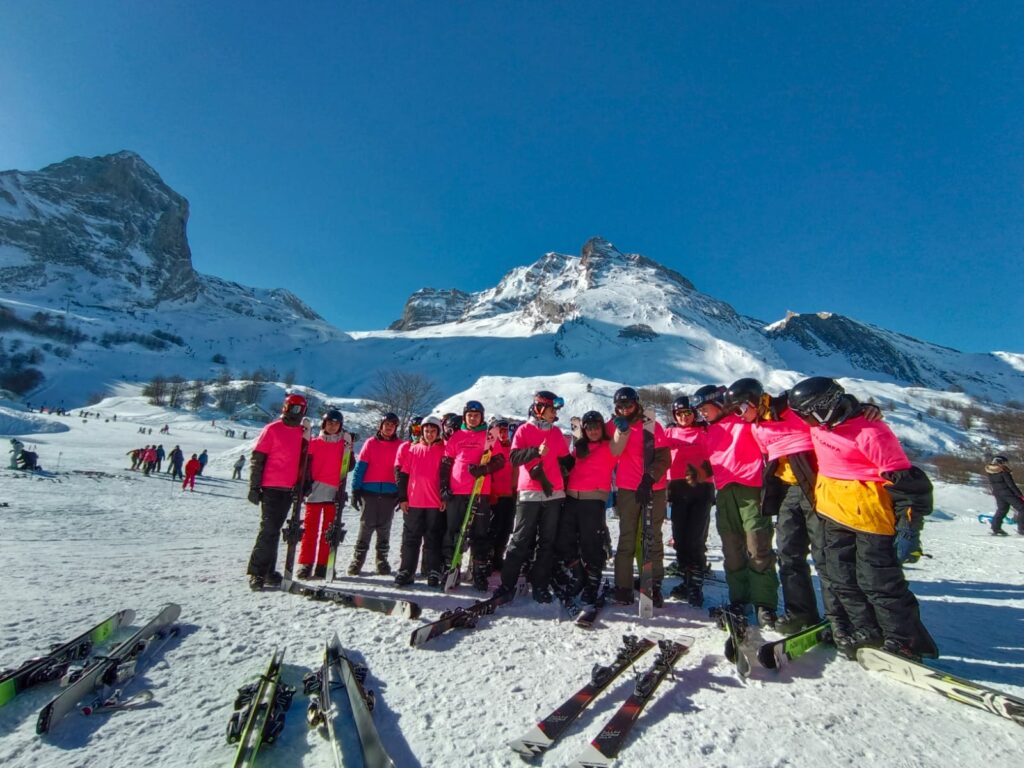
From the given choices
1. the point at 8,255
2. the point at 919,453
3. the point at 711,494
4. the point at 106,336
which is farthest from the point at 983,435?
the point at 8,255

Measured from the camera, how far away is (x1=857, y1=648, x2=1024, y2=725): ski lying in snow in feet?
8.05

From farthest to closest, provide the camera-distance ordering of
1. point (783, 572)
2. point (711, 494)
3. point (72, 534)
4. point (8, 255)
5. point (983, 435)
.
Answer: point (8, 255) → point (983, 435) → point (72, 534) → point (711, 494) → point (783, 572)

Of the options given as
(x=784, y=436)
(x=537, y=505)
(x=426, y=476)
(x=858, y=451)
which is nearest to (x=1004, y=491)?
(x=784, y=436)

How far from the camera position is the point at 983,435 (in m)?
45.4

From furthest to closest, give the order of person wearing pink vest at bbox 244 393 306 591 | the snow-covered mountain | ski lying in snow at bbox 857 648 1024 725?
the snow-covered mountain
person wearing pink vest at bbox 244 393 306 591
ski lying in snow at bbox 857 648 1024 725

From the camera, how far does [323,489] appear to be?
5617 mm

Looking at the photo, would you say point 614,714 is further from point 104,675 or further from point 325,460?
point 325,460

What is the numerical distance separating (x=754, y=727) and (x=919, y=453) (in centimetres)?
5446

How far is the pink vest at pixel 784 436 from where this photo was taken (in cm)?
382

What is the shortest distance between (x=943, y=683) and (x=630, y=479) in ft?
8.17

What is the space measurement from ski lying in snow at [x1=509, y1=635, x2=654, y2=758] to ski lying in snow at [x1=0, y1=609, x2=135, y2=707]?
2.64 m

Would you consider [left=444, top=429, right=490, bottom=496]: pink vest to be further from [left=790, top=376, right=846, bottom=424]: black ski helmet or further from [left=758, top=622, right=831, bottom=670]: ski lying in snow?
[left=790, top=376, right=846, bottom=424]: black ski helmet

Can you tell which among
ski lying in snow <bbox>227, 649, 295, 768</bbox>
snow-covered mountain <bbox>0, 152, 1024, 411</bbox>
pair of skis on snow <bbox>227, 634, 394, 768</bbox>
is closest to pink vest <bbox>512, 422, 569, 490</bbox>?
pair of skis on snow <bbox>227, 634, 394, 768</bbox>

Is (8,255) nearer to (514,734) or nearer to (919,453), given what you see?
(514,734)
